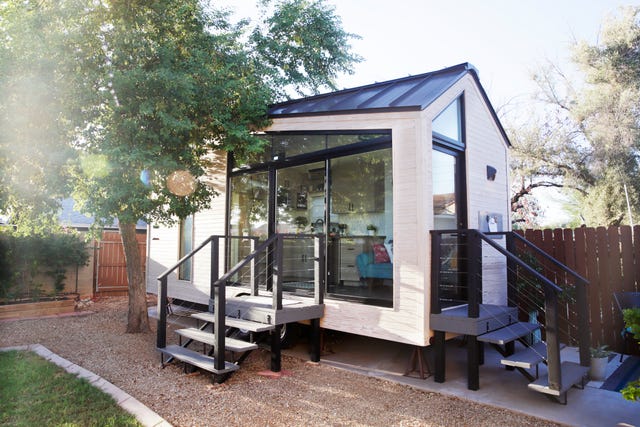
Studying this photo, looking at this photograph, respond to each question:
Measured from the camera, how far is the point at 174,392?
3996 mm

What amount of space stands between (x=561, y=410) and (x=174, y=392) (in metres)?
3.43

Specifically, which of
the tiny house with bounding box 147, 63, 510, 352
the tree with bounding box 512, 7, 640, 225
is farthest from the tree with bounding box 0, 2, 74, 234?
the tree with bounding box 512, 7, 640, 225

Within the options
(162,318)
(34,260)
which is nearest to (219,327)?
(162,318)

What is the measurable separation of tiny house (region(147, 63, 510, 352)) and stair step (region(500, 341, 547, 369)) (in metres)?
0.82

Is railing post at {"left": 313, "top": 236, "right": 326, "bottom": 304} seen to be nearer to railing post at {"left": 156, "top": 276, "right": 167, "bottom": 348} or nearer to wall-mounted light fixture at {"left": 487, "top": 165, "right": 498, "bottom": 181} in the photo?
railing post at {"left": 156, "top": 276, "right": 167, "bottom": 348}

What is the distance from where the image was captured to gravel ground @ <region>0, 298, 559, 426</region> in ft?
11.2

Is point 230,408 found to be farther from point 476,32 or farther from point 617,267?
point 476,32

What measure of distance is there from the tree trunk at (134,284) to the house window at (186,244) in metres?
1.03

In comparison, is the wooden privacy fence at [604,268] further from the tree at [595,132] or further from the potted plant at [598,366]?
the tree at [595,132]

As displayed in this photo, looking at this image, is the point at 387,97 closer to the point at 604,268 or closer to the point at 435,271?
the point at 435,271

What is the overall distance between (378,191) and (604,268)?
11.3 ft

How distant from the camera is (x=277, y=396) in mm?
3947

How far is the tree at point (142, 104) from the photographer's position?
17.5 feet

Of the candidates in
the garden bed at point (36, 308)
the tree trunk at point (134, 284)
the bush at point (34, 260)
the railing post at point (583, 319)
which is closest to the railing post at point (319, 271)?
the railing post at point (583, 319)
